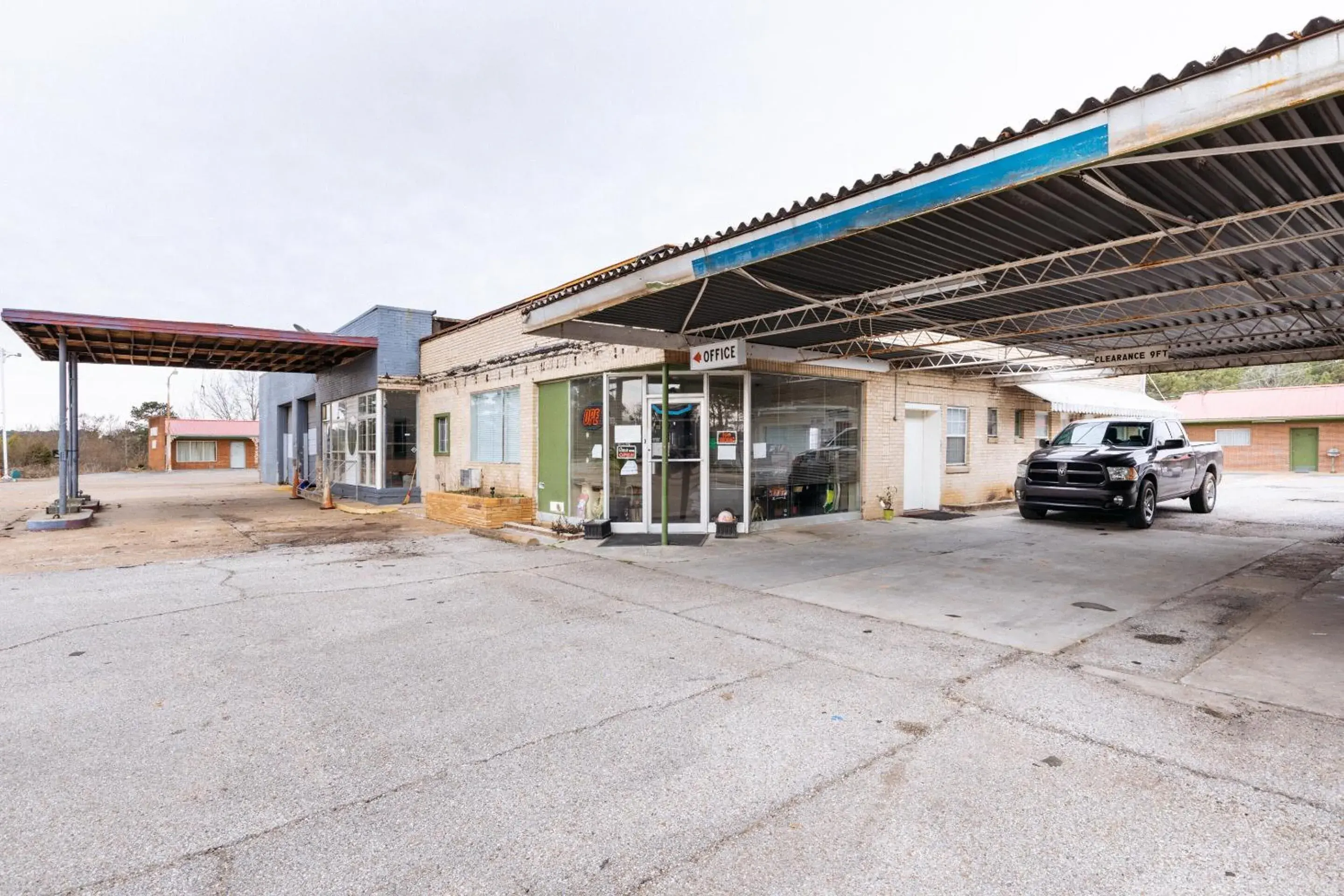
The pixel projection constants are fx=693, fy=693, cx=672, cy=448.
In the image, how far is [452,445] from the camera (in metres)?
16.1

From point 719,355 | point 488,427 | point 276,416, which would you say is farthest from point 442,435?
point 276,416

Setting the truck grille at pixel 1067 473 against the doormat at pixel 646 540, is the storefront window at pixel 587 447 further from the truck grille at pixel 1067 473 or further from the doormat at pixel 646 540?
the truck grille at pixel 1067 473

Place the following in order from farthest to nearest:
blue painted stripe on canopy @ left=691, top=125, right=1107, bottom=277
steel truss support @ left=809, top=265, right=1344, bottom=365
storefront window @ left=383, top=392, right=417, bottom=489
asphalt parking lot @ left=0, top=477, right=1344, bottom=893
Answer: storefront window @ left=383, top=392, right=417, bottom=489 < steel truss support @ left=809, top=265, right=1344, bottom=365 < blue painted stripe on canopy @ left=691, top=125, right=1107, bottom=277 < asphalt parking lot @ left=0, top=477, right=1344, bottom=893

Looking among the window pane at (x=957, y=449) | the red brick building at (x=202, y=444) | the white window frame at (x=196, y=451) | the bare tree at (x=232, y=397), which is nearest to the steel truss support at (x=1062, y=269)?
the window pane at (x=957, y=449)

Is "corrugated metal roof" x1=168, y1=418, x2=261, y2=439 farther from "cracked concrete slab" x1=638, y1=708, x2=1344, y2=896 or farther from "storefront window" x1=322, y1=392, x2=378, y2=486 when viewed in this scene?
"cracked concrete slab" x1=638, y1=708, x2=1344, y2=896

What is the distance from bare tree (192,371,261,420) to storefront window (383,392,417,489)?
61686 mm

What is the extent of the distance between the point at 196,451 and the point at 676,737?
59.6 meters

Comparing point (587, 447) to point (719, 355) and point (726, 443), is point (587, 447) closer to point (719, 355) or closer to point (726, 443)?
point (726, 443)

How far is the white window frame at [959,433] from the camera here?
15.6 metres

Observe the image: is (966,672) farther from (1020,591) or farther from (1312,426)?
(1312,426)

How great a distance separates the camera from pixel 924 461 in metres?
15.3

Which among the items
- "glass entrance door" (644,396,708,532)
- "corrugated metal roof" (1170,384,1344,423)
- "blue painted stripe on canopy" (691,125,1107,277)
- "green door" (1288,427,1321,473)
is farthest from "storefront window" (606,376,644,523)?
"green door" (1288,427,1321,473)

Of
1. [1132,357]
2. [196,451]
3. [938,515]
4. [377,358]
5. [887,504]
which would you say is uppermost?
[377,358]

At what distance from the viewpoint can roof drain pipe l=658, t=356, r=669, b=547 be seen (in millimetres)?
11008
